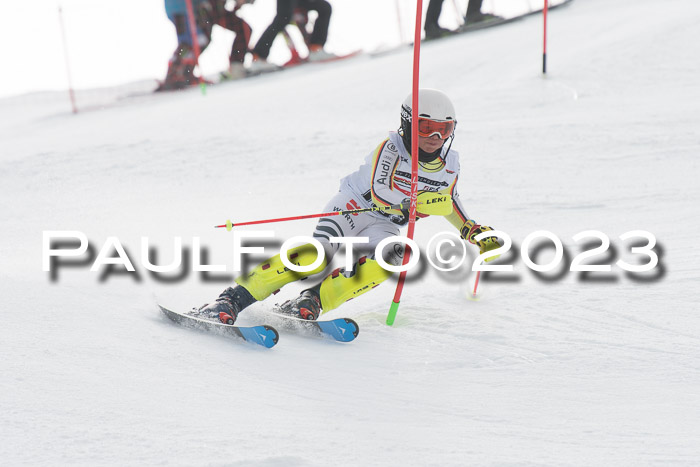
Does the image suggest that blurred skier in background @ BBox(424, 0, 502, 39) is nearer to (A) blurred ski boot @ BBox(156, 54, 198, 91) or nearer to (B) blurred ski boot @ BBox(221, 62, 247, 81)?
(B) blurred ski boot @ BBox(221, 62, 247, 81)

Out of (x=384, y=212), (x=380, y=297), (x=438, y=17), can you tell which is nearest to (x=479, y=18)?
(x=438, y=17)

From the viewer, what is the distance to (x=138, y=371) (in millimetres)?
2668

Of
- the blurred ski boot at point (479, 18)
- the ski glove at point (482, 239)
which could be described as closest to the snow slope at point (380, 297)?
the ski glove at point (482, 239)

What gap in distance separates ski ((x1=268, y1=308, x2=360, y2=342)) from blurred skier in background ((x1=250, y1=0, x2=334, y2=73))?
905 centimetres

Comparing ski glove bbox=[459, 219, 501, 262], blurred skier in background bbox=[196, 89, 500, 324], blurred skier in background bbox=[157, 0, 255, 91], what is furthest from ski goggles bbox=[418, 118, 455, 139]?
blurred skier in background bbox=[157, 0, 255, 91]

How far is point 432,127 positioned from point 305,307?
1058mm

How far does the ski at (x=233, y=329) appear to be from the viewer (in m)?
3.19

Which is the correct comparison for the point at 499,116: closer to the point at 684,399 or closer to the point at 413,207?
the point at 413,207

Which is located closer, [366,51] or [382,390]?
[382,390]

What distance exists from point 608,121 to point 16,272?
580 cm

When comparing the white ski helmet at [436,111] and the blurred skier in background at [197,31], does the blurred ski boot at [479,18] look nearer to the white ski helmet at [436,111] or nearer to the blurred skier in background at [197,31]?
the blurred skier in background at [197,31]

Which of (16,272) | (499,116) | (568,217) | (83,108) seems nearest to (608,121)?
(499,116)

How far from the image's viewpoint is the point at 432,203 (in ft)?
12.2

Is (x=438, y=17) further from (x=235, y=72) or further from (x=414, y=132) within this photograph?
(x=414, y=132)
